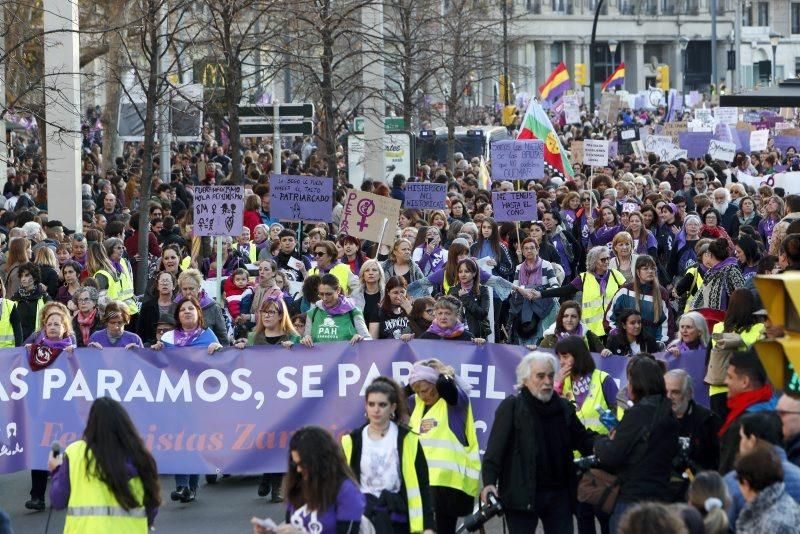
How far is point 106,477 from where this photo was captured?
7.12 meters

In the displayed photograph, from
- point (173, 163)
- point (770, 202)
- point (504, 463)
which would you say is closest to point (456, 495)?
point (504, 463)

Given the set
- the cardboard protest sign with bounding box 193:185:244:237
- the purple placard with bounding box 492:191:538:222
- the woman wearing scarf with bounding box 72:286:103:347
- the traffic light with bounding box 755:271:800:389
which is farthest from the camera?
the purple placard with bounding box 492:191:538:222

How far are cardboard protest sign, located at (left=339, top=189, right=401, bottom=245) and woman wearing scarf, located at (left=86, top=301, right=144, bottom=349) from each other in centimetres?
546

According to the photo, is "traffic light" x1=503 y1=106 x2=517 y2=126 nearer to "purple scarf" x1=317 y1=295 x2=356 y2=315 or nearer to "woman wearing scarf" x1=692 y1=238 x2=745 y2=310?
"woman wearing scarf" x1=692 y1=238 x2=745 y2=310

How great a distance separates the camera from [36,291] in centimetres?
1270

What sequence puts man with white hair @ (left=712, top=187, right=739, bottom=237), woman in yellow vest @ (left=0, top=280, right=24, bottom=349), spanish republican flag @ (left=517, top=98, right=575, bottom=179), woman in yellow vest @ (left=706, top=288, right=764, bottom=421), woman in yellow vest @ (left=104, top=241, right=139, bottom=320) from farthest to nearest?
1. spanish republican flag @ (left=517, top=98, right=575, bottom=179)
2. man with white hair @ (left=712, top=187, right=739, bottom=237)
3. woman in yellow vest @ (left=104, top=241, right=139, bottom=320)
4. woman in yellow vest @ (left=0, top=280, right=24, bottom=349)
5. woman in yellow vest @ (left=706, top=288, right=764, bottom=421)

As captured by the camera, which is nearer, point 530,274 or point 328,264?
point 328,264

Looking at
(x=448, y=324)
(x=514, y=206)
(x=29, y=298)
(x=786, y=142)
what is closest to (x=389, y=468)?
(x=448, y=324)

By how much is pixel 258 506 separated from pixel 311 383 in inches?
37.0

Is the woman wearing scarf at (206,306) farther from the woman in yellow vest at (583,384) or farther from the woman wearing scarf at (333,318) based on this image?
the woman in yellow vest at (583,384)

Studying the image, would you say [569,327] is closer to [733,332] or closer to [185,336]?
[733,332]

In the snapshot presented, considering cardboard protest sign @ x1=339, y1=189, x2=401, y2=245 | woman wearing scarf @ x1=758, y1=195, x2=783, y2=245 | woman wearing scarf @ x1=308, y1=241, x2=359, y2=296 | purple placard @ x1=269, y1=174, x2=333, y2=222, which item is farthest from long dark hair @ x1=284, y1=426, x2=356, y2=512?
woman wearing scarf @ x1=758, y1=195, x2=783, y2=245

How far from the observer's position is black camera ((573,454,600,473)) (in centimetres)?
805

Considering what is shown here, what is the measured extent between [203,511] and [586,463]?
3.52 meters
